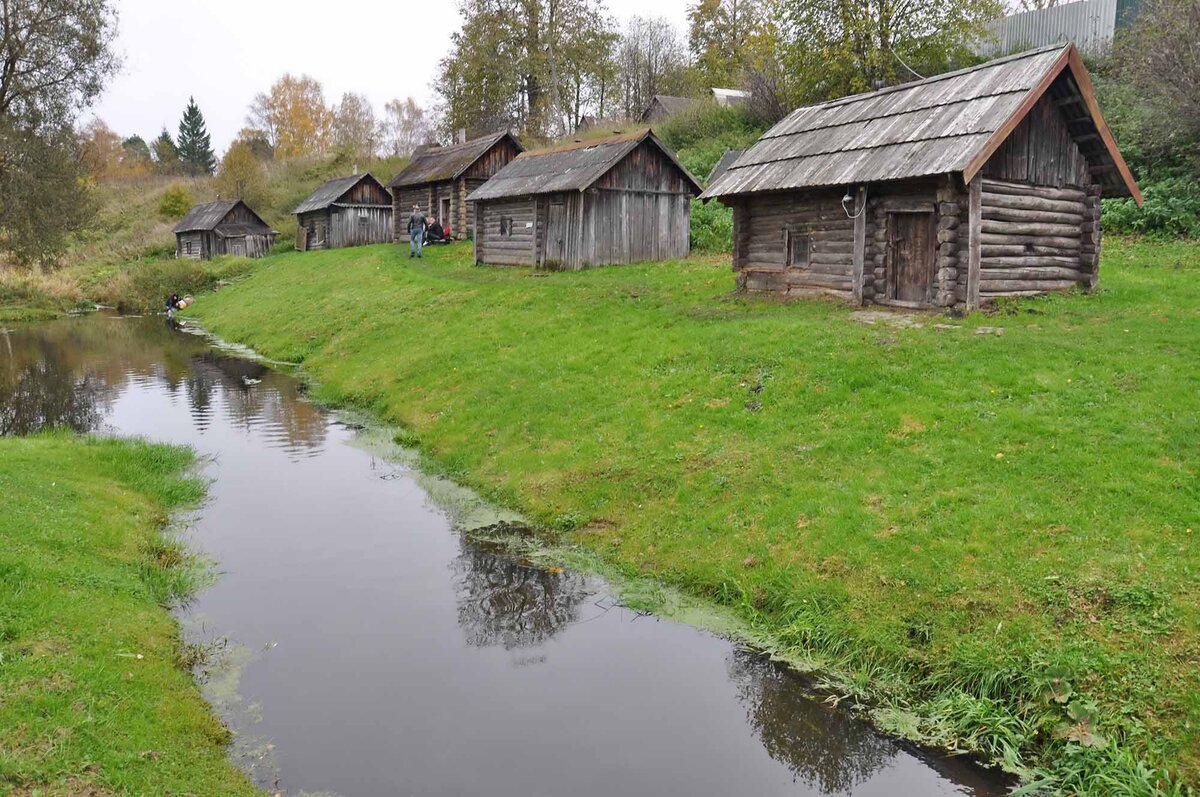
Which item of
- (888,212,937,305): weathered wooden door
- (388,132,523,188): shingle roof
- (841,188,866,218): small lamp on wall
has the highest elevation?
(388,132,523,188): shingle roof

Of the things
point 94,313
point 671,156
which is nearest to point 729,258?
point 671,156

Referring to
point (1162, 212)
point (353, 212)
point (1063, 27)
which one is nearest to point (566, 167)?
point (1162, 212)

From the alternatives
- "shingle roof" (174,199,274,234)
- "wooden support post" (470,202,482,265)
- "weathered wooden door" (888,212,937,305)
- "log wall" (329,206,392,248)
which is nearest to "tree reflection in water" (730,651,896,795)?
"weathered wooden door" (888,212,937,305)

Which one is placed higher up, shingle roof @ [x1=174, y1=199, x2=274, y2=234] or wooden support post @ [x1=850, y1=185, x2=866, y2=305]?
shingle roof @ [x1=174, y1=199, x2=274, y2=234]

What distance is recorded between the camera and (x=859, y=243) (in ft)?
62.8

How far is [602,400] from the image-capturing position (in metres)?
15.8

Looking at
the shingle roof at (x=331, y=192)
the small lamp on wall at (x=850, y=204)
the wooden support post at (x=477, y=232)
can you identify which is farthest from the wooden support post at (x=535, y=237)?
the shingle roof at (x=331, y=192)

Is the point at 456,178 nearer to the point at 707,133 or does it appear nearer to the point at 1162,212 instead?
the point at 707,133

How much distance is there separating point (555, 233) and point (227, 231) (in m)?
36.8

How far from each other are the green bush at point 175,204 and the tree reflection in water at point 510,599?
72.3 m

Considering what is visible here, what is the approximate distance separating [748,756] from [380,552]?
6166 millimetres

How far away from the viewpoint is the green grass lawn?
7641 mm

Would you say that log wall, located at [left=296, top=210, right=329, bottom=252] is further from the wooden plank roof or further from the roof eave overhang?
the roof eave overhang

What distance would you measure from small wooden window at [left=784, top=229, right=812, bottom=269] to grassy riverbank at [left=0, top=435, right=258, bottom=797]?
1471cm
